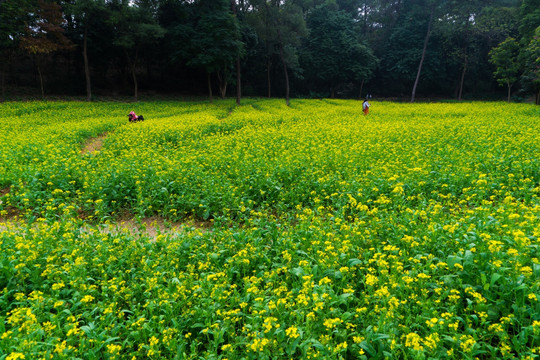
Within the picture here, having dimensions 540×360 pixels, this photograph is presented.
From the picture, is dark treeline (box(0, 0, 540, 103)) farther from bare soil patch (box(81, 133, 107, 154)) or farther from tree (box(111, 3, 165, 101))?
bare soil patch (box(81, 133, 107, 154))

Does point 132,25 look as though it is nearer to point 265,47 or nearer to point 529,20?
point 265,47

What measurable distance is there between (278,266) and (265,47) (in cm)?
4641

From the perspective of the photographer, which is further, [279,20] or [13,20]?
[279,20]

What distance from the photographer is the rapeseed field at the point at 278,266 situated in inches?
123

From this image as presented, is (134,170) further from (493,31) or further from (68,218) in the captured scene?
(493,31)

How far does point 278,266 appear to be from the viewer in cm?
445

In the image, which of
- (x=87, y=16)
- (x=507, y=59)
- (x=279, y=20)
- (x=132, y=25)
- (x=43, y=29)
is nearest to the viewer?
(x=43, y=29)

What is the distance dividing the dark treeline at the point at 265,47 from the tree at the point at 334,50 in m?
0.18

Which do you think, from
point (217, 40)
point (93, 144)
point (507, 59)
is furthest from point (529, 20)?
point (93, 144)

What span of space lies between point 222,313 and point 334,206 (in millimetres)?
3820

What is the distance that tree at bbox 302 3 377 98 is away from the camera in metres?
52.3

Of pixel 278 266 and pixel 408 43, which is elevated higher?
pixel 408 43

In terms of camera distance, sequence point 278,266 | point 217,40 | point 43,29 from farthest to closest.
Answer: point 217,40 < point 43,29 < point 278,266

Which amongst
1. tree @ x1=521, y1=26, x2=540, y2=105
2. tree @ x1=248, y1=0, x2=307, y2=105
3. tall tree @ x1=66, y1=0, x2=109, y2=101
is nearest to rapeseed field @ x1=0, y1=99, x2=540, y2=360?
tree @ x1=521, y1=26, x2=540, y2=105
